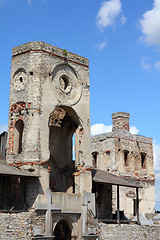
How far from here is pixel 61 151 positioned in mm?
23891

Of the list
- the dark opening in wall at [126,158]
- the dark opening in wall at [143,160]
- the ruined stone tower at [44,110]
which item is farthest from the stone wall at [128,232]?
the dark opening in wall at [143,160]

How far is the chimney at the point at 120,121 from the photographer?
30.9 m

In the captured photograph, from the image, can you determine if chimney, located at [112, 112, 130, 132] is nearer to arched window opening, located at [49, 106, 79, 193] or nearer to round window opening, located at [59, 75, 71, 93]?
arched window opening, located at [49, 106, 79, 193]

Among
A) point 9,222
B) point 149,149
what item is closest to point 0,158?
point 9,222

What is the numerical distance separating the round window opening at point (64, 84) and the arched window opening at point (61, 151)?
2.18 meters

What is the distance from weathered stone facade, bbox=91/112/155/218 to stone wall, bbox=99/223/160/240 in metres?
5.51

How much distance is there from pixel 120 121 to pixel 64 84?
1071 cm

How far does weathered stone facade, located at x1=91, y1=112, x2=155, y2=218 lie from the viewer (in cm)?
2819

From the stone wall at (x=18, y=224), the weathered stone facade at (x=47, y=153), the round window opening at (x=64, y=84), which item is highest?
the round window opening at (x=64, y=84)

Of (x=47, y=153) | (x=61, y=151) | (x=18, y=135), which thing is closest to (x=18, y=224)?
(x=47, y=153)

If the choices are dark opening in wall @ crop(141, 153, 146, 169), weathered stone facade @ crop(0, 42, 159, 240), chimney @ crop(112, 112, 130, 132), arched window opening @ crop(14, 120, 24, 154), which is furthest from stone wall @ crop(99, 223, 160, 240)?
chimney @ crop(112, 112, 130, 132)

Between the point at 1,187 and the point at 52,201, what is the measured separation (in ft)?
9.25

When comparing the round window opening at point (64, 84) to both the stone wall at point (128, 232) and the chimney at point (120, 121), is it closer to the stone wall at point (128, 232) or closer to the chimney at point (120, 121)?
the stone wall at point (128, 232)

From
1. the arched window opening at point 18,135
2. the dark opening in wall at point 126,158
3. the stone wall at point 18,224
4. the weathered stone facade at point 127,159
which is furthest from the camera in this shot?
the dark opening in wall at point 126,158
